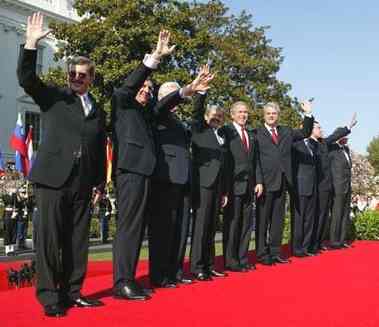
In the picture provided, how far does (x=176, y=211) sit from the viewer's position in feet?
18.4

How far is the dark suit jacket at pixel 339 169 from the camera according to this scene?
970 centimetres

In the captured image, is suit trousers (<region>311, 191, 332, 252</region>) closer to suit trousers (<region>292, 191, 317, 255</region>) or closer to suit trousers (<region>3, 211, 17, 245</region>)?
→ suit trousers (<region>292, 191, 317, 255</region>)

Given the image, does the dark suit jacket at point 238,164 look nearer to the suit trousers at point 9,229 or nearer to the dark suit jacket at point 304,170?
the dark suit jacket at point 304,170

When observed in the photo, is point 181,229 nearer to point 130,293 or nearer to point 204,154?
point 204,154

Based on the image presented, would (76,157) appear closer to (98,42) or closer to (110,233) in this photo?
(110,233)

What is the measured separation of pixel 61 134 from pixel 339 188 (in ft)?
20.9

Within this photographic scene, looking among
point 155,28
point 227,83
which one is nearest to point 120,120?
point 155,28

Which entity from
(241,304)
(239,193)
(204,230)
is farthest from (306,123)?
(241,304)

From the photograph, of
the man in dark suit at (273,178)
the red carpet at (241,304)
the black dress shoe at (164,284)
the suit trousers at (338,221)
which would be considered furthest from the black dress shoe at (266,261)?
the suit trousers at (338,221)

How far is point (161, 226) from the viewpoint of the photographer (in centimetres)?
550

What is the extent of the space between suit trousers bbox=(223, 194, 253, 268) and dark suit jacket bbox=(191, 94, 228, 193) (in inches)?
25.3

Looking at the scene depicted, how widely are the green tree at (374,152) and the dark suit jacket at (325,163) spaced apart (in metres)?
64.3

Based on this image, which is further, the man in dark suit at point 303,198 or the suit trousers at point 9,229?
the suit trousers at point 9,229

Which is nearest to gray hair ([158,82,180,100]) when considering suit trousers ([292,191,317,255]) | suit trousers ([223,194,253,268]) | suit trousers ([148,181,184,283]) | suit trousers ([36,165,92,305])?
suit trousers ([148,181,184,283])
